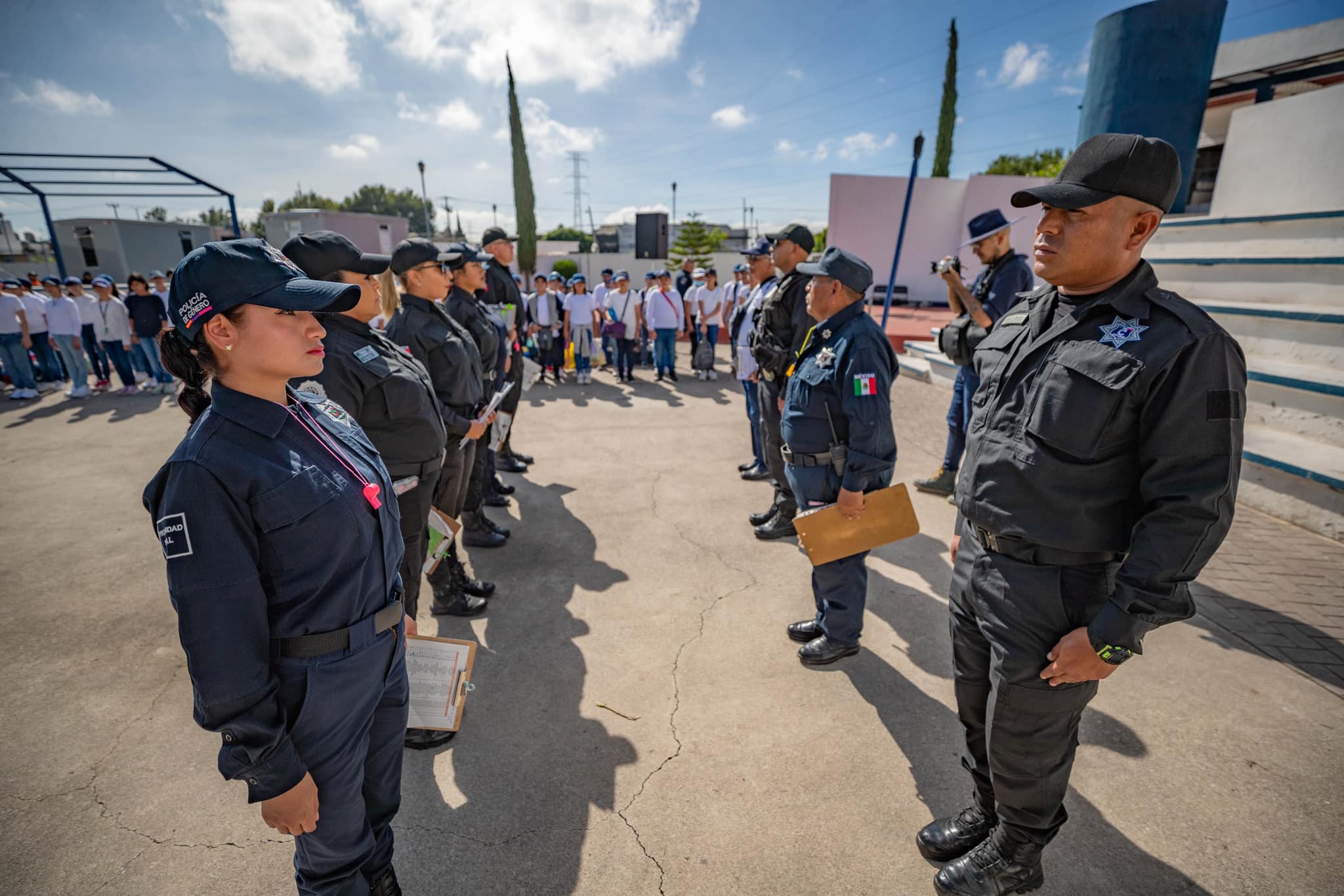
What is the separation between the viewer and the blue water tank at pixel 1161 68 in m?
8.85

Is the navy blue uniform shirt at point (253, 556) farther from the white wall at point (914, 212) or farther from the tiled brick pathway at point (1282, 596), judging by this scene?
the white wall at point (914, 212)

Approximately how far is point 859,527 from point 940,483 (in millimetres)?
3134

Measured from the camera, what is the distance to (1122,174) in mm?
1638

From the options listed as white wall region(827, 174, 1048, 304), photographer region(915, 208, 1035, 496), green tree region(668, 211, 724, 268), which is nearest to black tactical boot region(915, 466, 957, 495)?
photographer region(915, 208, 1035, 496)

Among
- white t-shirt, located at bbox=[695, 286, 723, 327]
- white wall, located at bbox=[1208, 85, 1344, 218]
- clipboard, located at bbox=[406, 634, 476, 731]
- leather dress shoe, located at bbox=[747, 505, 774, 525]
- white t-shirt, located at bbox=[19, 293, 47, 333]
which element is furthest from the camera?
white t-shirt, located at bbox=[695, 286, 723, 327]

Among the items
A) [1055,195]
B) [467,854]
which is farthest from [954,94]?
[467,854]

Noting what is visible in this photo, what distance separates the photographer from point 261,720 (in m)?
1.36

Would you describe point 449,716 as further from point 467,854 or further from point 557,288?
point 557,288

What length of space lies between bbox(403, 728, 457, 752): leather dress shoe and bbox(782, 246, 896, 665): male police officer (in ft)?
6.22

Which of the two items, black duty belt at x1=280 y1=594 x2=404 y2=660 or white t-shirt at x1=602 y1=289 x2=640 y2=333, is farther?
white t-shirt at x1=602 y1=289 x2=640 y2=333

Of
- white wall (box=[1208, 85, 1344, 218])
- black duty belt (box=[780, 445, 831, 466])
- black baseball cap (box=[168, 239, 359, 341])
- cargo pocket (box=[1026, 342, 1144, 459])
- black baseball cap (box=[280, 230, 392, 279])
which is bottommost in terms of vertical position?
black duty belt (box=[780, 445, 831, 466])

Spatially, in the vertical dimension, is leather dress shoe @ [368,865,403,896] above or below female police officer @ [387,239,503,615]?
below

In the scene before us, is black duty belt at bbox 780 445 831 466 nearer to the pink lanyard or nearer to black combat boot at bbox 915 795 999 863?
black combat boot at bbox 915 795 999 863

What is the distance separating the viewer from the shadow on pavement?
7.09ft
